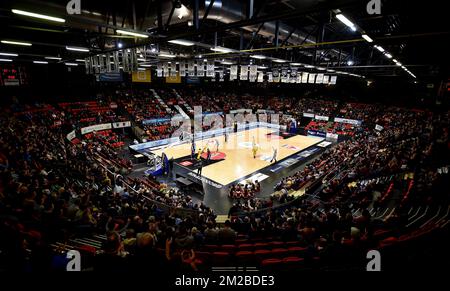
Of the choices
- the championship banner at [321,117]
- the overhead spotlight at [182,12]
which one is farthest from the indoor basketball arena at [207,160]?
the championship banner at [321,117]

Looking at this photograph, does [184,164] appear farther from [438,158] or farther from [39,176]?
[438,158]

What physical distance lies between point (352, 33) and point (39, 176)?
1546 centimetres

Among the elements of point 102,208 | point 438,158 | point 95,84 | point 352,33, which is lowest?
point 102,208

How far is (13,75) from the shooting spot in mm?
22812

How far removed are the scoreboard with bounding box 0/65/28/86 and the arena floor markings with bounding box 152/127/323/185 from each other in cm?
1540

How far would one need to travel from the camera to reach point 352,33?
456 inches

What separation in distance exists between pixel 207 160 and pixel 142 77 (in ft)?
69.8

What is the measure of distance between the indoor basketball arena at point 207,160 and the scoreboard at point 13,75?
11cm

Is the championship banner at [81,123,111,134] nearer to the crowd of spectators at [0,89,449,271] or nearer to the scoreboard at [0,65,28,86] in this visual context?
the crowd of spectators at [0,89,449,271]

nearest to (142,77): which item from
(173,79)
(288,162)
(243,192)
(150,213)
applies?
(173,79)

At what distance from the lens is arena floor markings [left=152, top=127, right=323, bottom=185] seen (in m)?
18.6

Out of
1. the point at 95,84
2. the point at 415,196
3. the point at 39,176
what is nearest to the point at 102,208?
the point at 39,176

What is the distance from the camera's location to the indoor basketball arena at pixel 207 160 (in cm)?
489

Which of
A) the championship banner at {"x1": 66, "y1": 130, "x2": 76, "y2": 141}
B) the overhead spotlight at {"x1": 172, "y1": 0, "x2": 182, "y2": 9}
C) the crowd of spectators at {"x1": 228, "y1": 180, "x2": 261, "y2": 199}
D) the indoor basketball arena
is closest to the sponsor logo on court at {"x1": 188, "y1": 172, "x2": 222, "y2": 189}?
the indoor basketball arena
